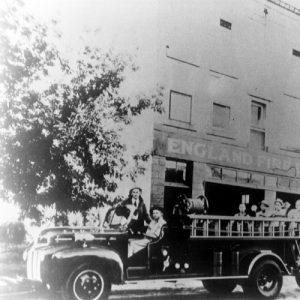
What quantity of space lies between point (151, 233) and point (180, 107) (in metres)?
1.84

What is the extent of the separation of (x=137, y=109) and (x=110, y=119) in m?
0.40

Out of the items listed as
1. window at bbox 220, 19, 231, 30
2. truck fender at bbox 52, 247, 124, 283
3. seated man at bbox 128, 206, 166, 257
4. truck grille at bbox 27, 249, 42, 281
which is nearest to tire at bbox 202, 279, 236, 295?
seated man at bbox 128, 206, 166, 257

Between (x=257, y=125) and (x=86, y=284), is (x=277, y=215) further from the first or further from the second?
(x=86, y=284)

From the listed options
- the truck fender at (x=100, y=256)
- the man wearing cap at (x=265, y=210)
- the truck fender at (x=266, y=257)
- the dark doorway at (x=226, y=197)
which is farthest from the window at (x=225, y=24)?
the truck fender at (x=100, y=256)

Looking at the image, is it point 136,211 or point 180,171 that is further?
point 180,171

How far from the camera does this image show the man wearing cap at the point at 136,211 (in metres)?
6.57

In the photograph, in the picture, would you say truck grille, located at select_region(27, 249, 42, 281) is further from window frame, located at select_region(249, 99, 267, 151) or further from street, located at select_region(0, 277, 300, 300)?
window frame, located at select_region(249, 99, 267, 151)

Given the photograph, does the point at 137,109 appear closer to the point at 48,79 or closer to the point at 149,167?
the point at 149,167

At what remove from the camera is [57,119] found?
6418 millimetres

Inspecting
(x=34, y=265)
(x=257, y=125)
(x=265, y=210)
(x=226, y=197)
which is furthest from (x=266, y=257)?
(x=34, y=265)

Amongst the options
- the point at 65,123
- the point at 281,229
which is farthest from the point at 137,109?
the point at 281,229

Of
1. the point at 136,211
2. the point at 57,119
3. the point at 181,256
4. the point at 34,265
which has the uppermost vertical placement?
the point at 57,119

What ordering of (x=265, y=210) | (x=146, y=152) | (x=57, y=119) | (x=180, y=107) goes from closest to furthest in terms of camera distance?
1. (x=57, y=119)
2. (x=146, y=152)
3. (x=180, y=107)
4. (x=265, y=210)

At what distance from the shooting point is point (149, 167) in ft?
22.6
